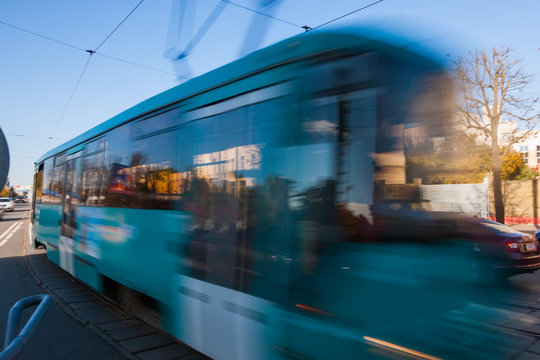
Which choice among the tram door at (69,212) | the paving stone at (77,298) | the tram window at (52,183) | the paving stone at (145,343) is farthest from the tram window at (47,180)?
the paving stone at (145,343)

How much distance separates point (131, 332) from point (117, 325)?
1.41ft

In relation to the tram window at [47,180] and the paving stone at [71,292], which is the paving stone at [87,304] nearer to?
the paving stone at [71,292]

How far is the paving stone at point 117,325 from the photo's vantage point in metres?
5.30

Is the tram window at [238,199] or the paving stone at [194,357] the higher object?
the tram window at [238,199]

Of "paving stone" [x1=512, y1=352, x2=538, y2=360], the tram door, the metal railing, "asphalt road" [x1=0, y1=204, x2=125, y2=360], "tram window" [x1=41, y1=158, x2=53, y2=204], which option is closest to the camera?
the metal railing

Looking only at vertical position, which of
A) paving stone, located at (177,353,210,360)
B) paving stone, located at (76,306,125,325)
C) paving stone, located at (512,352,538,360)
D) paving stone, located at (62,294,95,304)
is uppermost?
paving stone, located at (512,352,538,360)

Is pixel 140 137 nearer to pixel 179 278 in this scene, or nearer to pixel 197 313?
pixel 179 278

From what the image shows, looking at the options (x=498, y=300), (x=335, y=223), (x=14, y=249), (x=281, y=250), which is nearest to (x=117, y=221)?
(x=281, y=250)

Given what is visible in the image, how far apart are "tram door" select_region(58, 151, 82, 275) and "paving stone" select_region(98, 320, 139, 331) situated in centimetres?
234

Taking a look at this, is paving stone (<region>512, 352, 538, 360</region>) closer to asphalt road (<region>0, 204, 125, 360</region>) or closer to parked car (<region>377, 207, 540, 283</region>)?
parked car (<region>377, 207, 540, 283</region>)

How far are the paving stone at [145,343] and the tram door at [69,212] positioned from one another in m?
3.22

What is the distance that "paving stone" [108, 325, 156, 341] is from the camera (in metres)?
4.98

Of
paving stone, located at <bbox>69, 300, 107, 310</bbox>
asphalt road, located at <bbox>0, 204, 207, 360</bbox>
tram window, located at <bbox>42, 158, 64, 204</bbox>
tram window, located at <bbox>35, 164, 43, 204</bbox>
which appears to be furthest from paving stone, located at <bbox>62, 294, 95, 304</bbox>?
tram window, located at <bbox>35, 164, 43, 204</bbox>

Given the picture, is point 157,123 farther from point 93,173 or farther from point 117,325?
point 117,325
